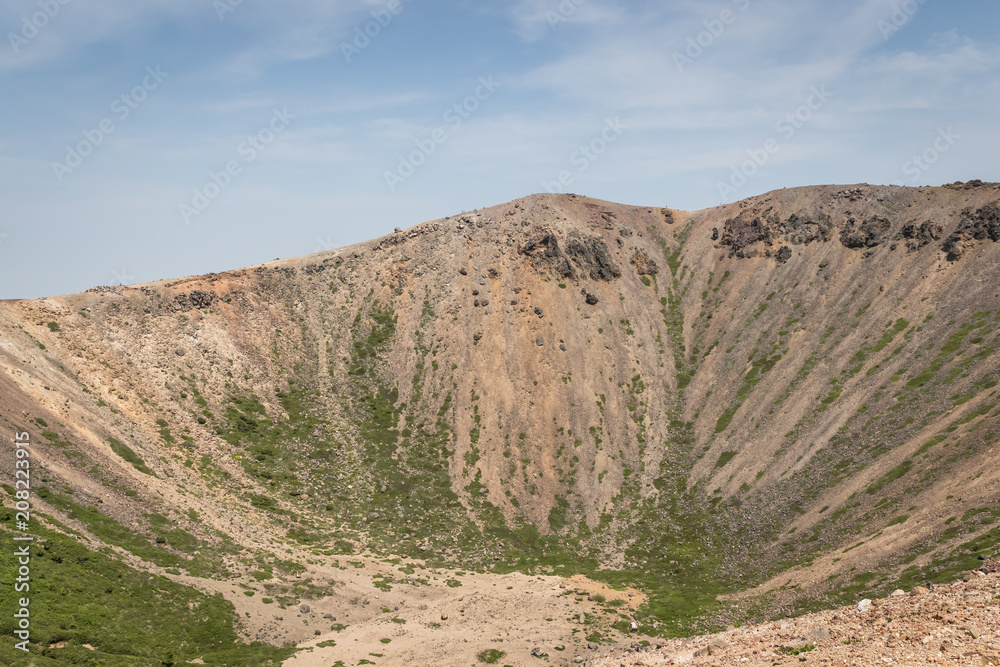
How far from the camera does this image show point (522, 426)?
89438 millimetres

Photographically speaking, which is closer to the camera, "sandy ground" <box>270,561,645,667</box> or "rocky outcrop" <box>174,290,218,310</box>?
"sandy ground" <box>270,561,645,667</box>

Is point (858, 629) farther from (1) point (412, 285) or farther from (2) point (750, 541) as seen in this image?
(1) point (412, 285)

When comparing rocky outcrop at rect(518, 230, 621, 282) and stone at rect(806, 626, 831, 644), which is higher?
rocky outcrop at rect(518, 230, 621, 282)

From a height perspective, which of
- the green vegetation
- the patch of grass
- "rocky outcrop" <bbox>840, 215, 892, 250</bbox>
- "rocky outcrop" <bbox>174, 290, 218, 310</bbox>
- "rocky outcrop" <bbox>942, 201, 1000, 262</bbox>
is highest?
"rocky outcrop" <bbox>174, 290, 218, 310</bbox>

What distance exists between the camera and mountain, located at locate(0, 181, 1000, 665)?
176 feet

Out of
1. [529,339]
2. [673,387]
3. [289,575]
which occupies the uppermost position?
[529,339]

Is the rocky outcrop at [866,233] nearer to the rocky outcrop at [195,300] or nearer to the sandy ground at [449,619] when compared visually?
the sandy ground at [449,619]

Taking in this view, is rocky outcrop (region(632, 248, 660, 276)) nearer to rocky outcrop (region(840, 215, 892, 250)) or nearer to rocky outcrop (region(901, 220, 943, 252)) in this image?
rocky outcrop (region(840, 215, 892, 250))

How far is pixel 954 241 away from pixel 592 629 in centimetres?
8013

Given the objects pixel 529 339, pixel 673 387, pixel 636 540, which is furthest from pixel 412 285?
pixel 636 540

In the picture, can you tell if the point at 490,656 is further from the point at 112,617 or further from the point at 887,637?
the point at 887,637

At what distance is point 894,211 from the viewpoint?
10412 cm

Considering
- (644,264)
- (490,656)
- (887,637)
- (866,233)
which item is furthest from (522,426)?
(866,233)

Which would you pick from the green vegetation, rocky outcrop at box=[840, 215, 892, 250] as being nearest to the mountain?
the green vegetation
